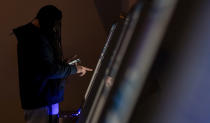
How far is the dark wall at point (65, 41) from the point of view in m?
1.99

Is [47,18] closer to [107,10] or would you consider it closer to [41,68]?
[41,68]

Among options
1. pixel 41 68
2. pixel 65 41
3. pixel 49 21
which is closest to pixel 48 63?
pixel 41 68

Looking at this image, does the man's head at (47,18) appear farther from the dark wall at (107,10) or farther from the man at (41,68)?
the dark wall at (107,10)

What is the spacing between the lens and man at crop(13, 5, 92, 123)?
1.16m

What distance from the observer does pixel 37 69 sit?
1.18 m

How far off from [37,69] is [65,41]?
0.90m

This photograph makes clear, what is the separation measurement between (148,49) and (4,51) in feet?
5.90

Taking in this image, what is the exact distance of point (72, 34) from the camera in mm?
2055

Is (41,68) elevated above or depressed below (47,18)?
below

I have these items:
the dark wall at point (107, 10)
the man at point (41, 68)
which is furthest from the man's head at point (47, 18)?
the dark wall at point (107, 10)

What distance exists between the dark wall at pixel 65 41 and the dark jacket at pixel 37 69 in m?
0.81

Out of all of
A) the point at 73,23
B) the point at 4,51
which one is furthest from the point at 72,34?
the point at 4,51

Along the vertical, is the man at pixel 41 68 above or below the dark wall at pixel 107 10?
below

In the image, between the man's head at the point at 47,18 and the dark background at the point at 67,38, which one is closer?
the man's head at the point at 47,18
